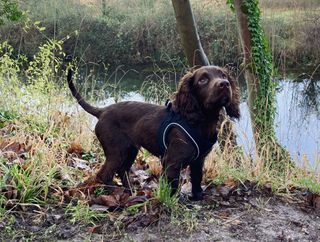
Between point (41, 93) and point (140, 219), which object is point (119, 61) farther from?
point (140, 219)

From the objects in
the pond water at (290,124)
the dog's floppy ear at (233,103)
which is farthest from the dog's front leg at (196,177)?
the pond water at (290,124)

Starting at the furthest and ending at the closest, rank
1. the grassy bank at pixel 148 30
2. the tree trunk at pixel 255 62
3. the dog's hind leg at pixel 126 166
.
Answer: the grassy bank at pixel 148 30, the tree trunk at pixel 255 62, the dog's hind leg at pixel 126 166

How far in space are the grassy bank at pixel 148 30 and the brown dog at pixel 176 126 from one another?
968 cm

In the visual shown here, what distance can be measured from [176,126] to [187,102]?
0.22m

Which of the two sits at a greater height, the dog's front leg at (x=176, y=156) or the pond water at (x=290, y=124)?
the dog's front leg at (x=176, y=156)

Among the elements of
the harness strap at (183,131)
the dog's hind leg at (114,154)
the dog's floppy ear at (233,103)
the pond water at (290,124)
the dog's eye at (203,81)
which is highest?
the dog's eye at (203,81)

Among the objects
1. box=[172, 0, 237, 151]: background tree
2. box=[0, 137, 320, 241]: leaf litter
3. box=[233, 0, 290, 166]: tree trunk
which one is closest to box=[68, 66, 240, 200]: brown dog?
box=[0, 137, 320, 241]: leaf litter

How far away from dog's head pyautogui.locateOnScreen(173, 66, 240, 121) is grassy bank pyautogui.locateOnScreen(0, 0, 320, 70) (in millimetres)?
9620

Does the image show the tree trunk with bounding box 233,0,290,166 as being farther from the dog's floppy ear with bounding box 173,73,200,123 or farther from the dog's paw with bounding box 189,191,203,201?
the dog's floppy ear with bounding box 173,73,200,123

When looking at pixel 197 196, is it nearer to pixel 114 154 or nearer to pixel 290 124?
pixel 114 154

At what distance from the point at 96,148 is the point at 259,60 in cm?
288

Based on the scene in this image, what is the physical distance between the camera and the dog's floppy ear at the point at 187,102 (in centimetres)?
420

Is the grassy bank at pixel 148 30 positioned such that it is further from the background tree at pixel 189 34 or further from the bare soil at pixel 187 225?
the bare soil at pixel 187 225

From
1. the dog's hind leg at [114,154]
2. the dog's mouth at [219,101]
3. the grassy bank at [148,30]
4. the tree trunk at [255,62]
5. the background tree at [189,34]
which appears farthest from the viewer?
the grassy bank at [148,30]
